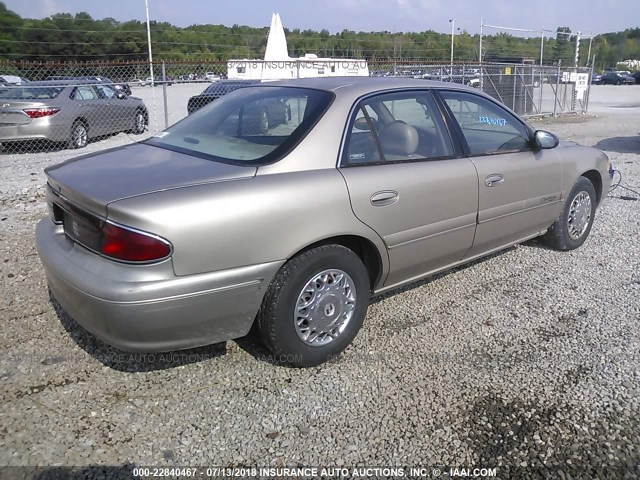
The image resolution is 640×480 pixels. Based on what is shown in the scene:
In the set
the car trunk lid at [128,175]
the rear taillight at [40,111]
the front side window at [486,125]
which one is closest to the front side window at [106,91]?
the rear taillight at [40,111]

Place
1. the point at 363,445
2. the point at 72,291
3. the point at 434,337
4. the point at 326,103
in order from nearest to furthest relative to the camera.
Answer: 1. the point at 363,445
2. the point at 72,291
3. the point at 326,103
4. the point at 434,337

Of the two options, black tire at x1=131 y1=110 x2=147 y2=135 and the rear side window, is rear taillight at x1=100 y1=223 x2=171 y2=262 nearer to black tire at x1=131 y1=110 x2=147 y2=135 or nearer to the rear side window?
the rear side window

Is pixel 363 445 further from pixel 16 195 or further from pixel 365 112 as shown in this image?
pixel 16 195

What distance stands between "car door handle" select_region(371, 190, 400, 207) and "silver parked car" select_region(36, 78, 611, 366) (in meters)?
0.01

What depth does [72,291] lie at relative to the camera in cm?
287

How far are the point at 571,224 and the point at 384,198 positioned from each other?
2655mm

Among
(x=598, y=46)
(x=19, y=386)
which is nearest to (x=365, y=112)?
(x=19, y=386)

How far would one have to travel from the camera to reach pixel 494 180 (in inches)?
161

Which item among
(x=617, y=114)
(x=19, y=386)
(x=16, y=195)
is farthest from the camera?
(x=617, y=114)

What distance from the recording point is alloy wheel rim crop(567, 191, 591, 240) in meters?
5.12

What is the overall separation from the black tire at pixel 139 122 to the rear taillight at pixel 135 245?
11674mm

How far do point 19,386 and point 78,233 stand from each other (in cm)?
91

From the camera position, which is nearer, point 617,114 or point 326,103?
point 326,103

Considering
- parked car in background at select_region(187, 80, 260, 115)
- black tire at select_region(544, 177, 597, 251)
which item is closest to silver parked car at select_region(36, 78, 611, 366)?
black tire at select_region(544, 177, 597, 251)
